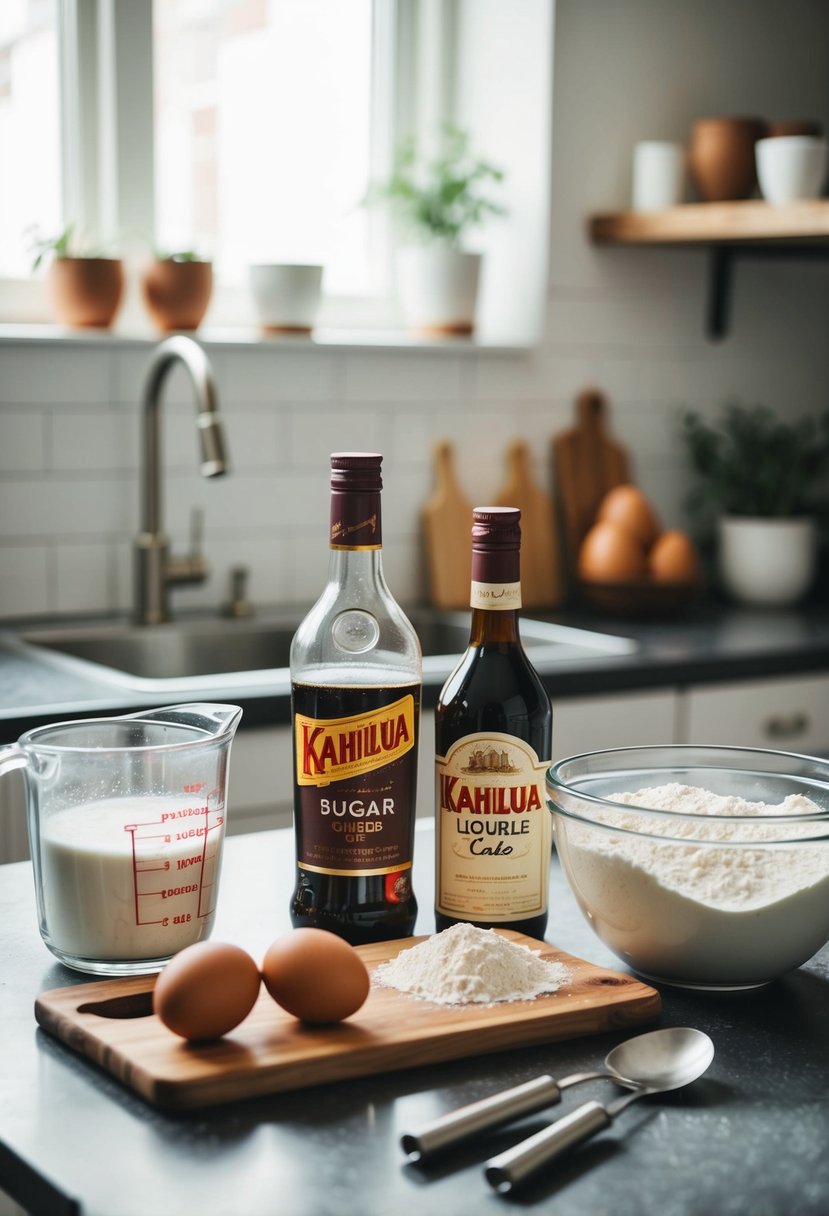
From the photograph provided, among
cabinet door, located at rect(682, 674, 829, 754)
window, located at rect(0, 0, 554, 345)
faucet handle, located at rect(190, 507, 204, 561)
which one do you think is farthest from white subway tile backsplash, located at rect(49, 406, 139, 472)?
cabinet door, located at rect(682, 674, 829, 754)

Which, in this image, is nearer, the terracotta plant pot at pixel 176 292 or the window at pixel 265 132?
the terracotta plant pot at pixel 176 292

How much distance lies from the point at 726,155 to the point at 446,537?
86 centimetres

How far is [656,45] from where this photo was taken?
2.84m

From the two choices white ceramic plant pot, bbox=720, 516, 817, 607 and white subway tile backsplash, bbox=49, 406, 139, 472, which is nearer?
white subway tile backsplash, bbox=49, 406, 139, 472

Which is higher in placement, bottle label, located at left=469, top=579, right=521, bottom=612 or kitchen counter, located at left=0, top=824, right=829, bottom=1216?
bottle label, located at left=469, top=579, right=521, bottom=612

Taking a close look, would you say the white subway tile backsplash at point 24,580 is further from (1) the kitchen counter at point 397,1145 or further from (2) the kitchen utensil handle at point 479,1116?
(2) the kitchen utensil handle at point 479,1116

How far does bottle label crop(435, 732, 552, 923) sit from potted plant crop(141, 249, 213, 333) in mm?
1584

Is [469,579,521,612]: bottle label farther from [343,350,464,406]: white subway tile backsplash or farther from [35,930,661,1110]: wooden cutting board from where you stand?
[343,350,464,406]: white subway tile backsplash

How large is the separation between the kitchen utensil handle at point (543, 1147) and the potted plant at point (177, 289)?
1872 millimetres

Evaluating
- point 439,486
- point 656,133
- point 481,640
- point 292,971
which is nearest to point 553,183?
point 656,133

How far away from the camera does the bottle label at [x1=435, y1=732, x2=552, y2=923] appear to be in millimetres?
953

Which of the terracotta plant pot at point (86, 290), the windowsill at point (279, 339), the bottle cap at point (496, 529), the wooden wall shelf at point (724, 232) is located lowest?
the bottle cap at point (496, 529)

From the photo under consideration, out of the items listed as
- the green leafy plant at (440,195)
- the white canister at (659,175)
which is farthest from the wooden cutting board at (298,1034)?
the white canister at (659,175)

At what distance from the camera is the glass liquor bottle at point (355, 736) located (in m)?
0.94
